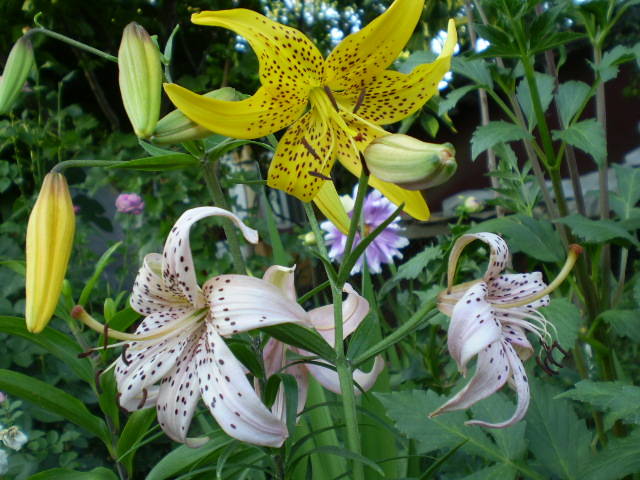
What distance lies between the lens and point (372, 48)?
0.50 m

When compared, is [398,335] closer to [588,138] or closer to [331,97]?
[331,97]

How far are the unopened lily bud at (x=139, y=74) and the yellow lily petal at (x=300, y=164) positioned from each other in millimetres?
103

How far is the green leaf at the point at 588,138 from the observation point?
2.62ft

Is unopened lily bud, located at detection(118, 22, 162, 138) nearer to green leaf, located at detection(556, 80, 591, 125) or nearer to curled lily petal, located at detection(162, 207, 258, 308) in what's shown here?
curled lily petal, located at detection(162, 207, 258, 308)

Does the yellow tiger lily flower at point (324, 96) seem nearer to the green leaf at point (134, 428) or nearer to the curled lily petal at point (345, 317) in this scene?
the curled lily petal at point (345, 317)

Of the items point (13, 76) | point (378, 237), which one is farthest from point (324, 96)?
point (378, 237)

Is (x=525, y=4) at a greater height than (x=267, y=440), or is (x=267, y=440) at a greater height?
(x=525, y=4)

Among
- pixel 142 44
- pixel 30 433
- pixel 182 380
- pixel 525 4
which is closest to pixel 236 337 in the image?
pixel 182 380

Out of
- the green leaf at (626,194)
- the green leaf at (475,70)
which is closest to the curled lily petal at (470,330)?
the green leaf at (475,70)

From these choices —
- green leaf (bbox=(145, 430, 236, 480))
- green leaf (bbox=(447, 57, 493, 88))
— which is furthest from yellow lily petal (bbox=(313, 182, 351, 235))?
green leaf (bbox=(447, 57, 493, 88))

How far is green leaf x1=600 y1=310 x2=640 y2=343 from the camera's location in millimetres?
790

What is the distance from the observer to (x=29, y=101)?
205cm

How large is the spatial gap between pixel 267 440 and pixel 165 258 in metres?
0.14

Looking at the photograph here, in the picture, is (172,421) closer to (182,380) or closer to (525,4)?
(182,380)
